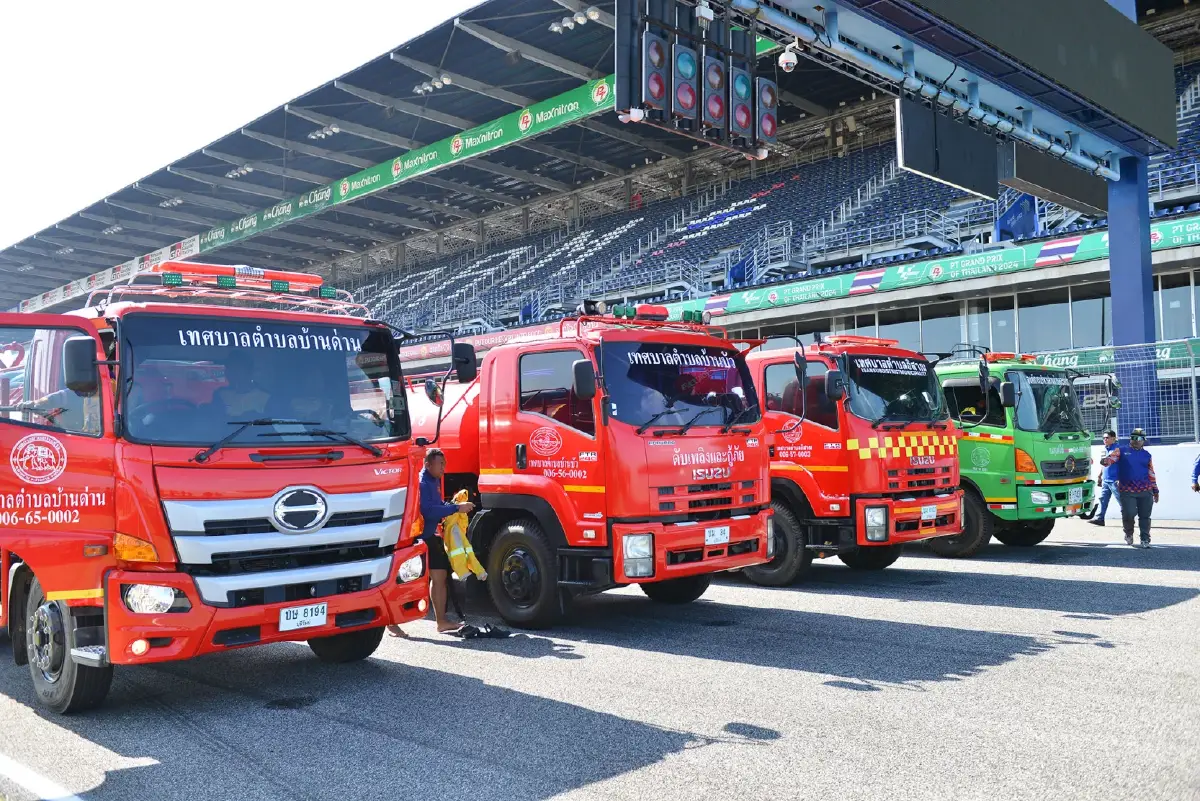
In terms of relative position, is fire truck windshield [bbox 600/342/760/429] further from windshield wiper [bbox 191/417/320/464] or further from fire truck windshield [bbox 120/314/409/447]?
windshield wiper [bbox 191/417/320/464]

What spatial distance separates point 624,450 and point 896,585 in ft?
14.1

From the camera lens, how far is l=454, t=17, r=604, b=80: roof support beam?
26594 millimetres

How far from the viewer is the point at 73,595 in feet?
18.0

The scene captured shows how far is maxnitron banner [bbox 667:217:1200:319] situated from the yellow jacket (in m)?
14.1

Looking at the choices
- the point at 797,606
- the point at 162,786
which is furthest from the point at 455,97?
the point at 162,786

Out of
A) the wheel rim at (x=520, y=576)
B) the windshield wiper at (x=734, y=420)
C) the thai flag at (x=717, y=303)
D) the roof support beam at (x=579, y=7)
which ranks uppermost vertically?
the roof support beam at (x=579, y=7)

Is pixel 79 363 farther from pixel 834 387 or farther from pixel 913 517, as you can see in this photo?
pixel 913 517

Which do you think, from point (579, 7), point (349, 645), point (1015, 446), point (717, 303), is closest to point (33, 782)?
point (349, 645)

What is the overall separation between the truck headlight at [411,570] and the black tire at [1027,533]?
32.5 feet

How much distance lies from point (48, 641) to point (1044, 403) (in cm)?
1144

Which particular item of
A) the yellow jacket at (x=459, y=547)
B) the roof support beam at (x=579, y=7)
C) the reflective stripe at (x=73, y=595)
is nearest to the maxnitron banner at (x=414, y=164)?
the roof support beam at (x=579, y=7)

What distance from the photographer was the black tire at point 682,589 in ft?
30.7

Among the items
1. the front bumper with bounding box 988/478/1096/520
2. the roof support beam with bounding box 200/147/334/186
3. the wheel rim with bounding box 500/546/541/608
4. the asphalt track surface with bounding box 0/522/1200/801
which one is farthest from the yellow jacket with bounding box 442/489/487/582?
the roof support beam with bounding box 200/147/334/186

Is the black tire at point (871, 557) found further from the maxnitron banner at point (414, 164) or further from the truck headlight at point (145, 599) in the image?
the maxnitron banner at point (414, 164)
